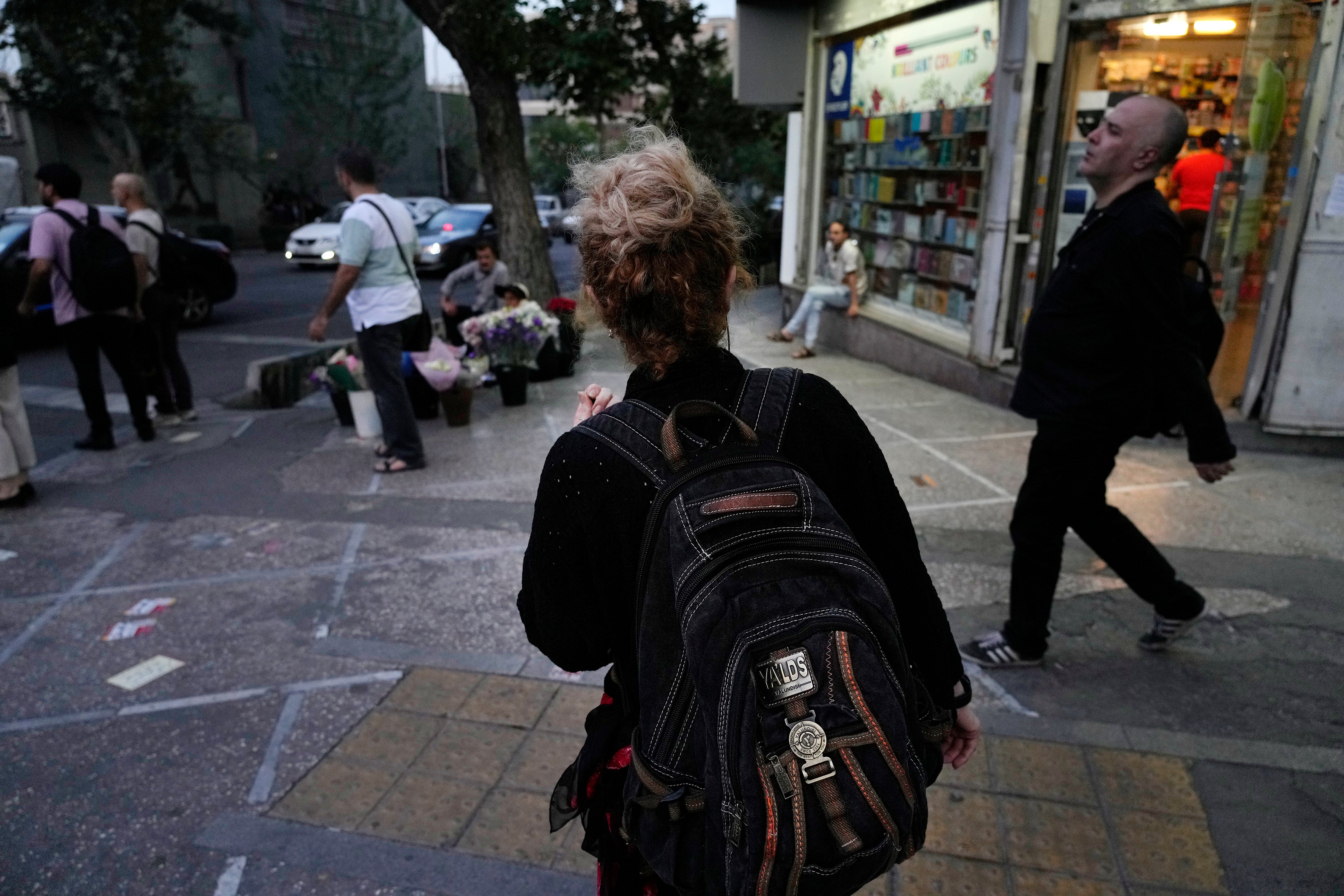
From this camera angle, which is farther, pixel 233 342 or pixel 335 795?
pixel 233 342

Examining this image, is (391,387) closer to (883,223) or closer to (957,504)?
(957,504)

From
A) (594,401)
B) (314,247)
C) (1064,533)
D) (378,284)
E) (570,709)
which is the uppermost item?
(594,401)

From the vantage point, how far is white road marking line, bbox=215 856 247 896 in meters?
2.52

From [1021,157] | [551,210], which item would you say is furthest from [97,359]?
[551,210]

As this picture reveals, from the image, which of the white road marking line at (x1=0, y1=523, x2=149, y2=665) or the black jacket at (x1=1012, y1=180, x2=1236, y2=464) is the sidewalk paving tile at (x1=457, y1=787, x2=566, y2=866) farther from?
the white road marking line at (x1=0, y1=523, x2=149, y2=665)

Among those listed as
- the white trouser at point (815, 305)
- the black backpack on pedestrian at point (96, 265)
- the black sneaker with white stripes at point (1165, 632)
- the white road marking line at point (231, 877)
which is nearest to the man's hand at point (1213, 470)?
the black sneaker with white stripes at point (1165, 632)

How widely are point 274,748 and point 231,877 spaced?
623 mm

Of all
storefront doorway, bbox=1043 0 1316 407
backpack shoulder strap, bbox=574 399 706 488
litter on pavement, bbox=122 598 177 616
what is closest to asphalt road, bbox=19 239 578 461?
litter on pavement, bbox=122 598 177 616

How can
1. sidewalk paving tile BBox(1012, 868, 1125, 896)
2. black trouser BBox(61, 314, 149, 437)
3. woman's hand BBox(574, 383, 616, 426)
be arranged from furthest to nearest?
1. black trouser BBox(61, 314, 149, 437)
2. sidewalk paving tile BBox(1012, 868, 1125, 896)
3. woman's hand BBox(574, 383, 616, 426)

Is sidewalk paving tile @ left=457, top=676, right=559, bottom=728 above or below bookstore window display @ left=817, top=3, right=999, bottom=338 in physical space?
below

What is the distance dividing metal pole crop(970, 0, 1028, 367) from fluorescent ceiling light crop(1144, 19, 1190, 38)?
882 mm

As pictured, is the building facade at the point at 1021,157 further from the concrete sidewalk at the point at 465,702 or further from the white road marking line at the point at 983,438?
the concrete sidewalk at the point at 465,702

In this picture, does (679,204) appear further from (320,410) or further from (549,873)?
(320,410)

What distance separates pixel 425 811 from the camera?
281 cm
